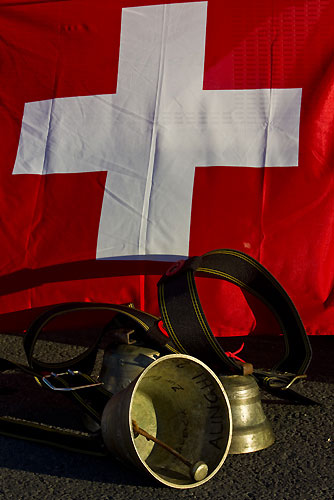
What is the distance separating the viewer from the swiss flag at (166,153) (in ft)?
7.89

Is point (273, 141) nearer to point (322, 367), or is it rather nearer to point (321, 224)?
point (321, 224)

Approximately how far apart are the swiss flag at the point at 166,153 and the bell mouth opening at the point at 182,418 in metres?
0.62

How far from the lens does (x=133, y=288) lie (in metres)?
2.46

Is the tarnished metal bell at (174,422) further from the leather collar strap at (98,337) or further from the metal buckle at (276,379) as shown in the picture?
the metal buckle at (276,379)

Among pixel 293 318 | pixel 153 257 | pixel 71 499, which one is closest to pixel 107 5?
pixel 153 257

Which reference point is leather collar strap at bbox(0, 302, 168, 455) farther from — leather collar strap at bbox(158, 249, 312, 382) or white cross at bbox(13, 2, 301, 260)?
white cross at bbox(13, 2, 301, 260)

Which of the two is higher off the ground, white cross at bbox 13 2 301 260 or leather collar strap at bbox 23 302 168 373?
white cross at bbox 13 2 301 260

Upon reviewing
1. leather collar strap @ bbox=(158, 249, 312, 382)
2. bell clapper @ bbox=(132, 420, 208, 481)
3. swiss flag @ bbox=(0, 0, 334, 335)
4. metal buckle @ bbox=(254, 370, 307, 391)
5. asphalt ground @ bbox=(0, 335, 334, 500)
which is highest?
swiss flag @ bbox=(0, 0, 334, 335)

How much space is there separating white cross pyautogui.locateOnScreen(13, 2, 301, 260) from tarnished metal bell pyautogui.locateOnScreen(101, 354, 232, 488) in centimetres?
72

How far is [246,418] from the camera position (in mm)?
1884

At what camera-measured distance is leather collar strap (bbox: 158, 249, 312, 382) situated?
1934mm

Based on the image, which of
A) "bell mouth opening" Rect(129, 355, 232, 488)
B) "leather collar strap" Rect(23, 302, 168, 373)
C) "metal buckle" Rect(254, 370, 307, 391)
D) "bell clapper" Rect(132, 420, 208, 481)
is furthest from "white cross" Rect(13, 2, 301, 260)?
"bell clapper" Rect(132, 420, 208, 481)

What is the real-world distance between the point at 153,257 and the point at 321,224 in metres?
0.64

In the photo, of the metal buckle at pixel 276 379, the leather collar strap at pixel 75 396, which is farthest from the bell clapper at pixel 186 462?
the metal buckle at pixel 276 379
